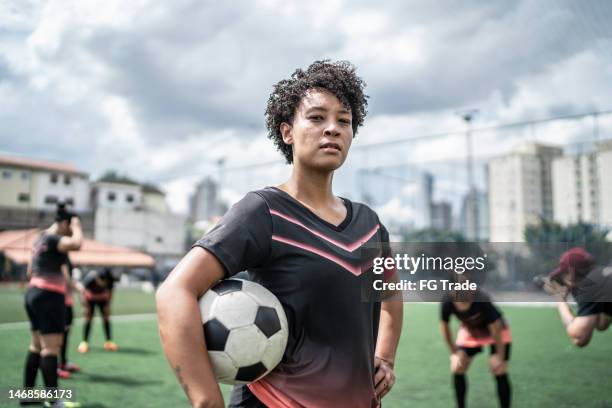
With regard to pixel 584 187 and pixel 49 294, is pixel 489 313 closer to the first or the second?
pixel 49 294

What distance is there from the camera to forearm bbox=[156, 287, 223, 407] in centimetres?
127

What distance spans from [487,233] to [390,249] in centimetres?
2253

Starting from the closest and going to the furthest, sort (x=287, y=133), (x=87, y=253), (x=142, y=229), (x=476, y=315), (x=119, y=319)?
1. (x=287, y=133)
2. (x=476, y=315)
3. (x=119, y=319)
4. (x=87, y=253)
5. (x=142, y=229)

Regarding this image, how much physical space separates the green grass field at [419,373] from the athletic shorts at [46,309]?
3.28 ft

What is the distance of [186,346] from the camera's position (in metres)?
1.28

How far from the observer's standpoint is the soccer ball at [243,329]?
4.68 ft

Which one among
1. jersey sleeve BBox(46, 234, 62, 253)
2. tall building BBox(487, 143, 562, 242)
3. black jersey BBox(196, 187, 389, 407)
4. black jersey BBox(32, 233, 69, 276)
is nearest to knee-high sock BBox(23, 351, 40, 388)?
black jersey BBox(32, 233, 69, 276)

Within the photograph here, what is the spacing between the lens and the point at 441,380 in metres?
7.33

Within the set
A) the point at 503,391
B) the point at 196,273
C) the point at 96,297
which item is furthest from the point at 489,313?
the point at 96,297

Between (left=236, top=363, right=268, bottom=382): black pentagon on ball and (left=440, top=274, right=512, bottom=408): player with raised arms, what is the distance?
13.7ft

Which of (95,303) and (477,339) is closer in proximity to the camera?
(477,339)

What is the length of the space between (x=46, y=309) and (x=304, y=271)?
4.71 m

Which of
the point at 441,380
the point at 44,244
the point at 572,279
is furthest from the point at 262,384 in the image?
the point at 441,380

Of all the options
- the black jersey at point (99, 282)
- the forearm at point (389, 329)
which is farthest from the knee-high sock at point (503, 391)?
the black jersey at point (99, 282)
